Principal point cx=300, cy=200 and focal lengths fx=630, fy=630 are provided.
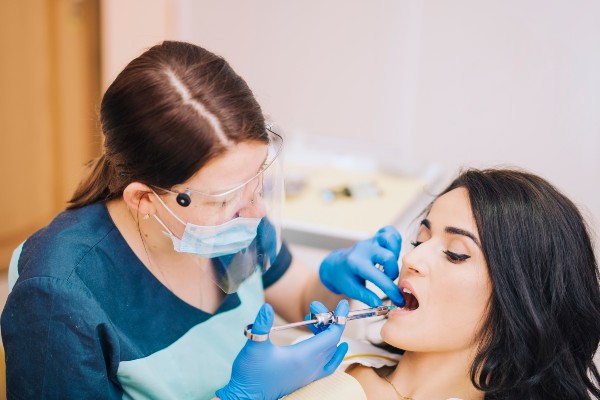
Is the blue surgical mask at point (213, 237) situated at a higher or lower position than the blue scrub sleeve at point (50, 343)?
higher

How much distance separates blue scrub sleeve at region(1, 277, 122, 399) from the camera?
110cm

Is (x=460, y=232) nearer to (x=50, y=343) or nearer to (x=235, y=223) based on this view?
(x=235, y=223)

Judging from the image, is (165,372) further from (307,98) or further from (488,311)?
(307,98)

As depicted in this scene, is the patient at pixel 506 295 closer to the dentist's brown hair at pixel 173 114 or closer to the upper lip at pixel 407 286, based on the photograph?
the upper lip at pixel 407 286

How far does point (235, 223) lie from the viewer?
122 centimetres

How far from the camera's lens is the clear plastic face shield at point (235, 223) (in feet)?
3.84

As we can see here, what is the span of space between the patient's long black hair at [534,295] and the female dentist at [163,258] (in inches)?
9.5

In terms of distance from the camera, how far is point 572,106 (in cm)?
252

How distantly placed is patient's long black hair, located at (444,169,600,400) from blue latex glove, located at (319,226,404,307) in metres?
0.24

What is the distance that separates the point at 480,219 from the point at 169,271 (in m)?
0.65

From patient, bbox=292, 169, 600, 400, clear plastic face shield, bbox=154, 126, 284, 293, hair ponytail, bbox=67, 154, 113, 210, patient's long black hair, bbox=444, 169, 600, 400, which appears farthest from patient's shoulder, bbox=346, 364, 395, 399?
hair ponytail, bbox=67, 154, 113, 210

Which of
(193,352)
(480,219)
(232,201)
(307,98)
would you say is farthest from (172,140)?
(307,98)

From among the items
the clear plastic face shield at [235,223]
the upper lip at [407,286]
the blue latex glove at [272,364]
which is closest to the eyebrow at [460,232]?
the upper lip at [407,286]

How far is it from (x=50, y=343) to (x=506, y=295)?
0.85 metres
